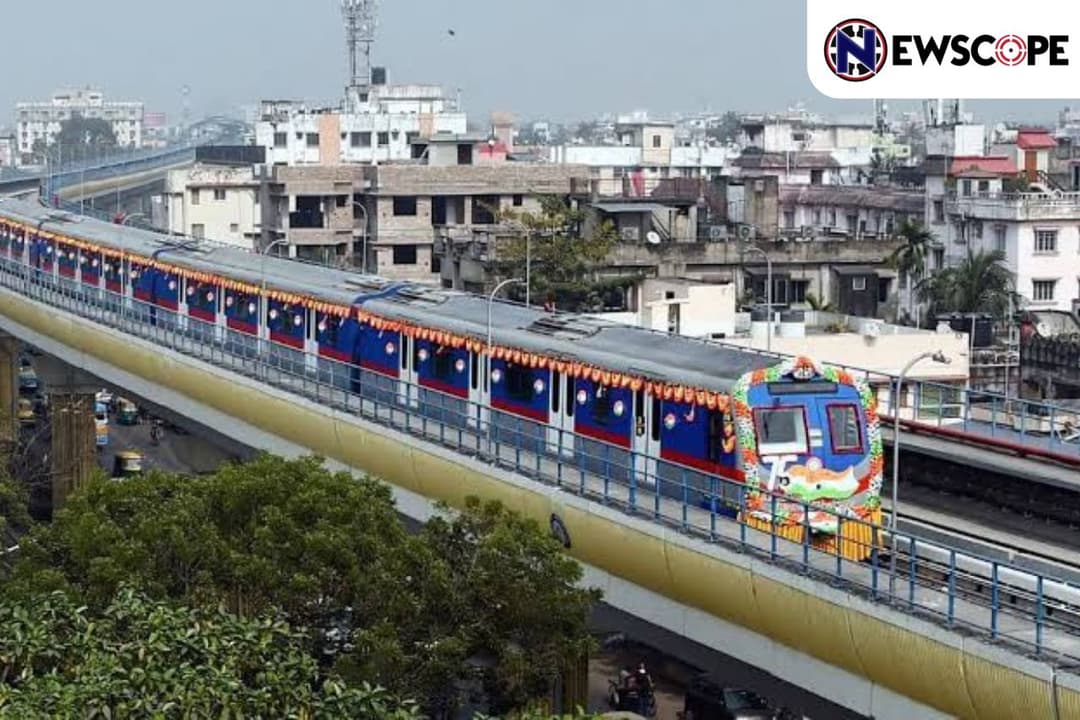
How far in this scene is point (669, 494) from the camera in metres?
32.8

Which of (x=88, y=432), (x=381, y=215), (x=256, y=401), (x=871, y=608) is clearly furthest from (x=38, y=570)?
(x=381, y=215)

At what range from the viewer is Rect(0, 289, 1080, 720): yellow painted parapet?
920 inches

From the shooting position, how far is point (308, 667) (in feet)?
81.7

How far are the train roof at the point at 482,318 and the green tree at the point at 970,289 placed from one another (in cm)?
2300

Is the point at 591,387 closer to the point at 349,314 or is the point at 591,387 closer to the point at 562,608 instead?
the point at 562,608

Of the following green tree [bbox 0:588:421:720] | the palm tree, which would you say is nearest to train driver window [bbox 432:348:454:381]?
green tree [bbox 0:588:421:720]

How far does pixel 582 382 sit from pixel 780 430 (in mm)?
6106

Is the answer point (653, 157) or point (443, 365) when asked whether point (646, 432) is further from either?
point (653, 157)

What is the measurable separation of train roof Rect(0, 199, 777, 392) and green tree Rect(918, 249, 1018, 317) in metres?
23.0

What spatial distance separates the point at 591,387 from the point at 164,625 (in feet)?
40.1

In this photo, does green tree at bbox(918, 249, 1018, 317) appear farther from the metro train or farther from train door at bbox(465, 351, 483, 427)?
train door at bbox(465, 351, 483, 427)

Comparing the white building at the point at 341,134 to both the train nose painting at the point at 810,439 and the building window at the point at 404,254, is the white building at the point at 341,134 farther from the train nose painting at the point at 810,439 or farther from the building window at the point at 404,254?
the train nose painting at the point at 810,439

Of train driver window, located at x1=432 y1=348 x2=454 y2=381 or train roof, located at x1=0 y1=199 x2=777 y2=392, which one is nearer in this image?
train roof, located at x1=0 y1=199 x2=777 y2=392

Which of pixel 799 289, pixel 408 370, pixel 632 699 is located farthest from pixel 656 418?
pixel 799 289
